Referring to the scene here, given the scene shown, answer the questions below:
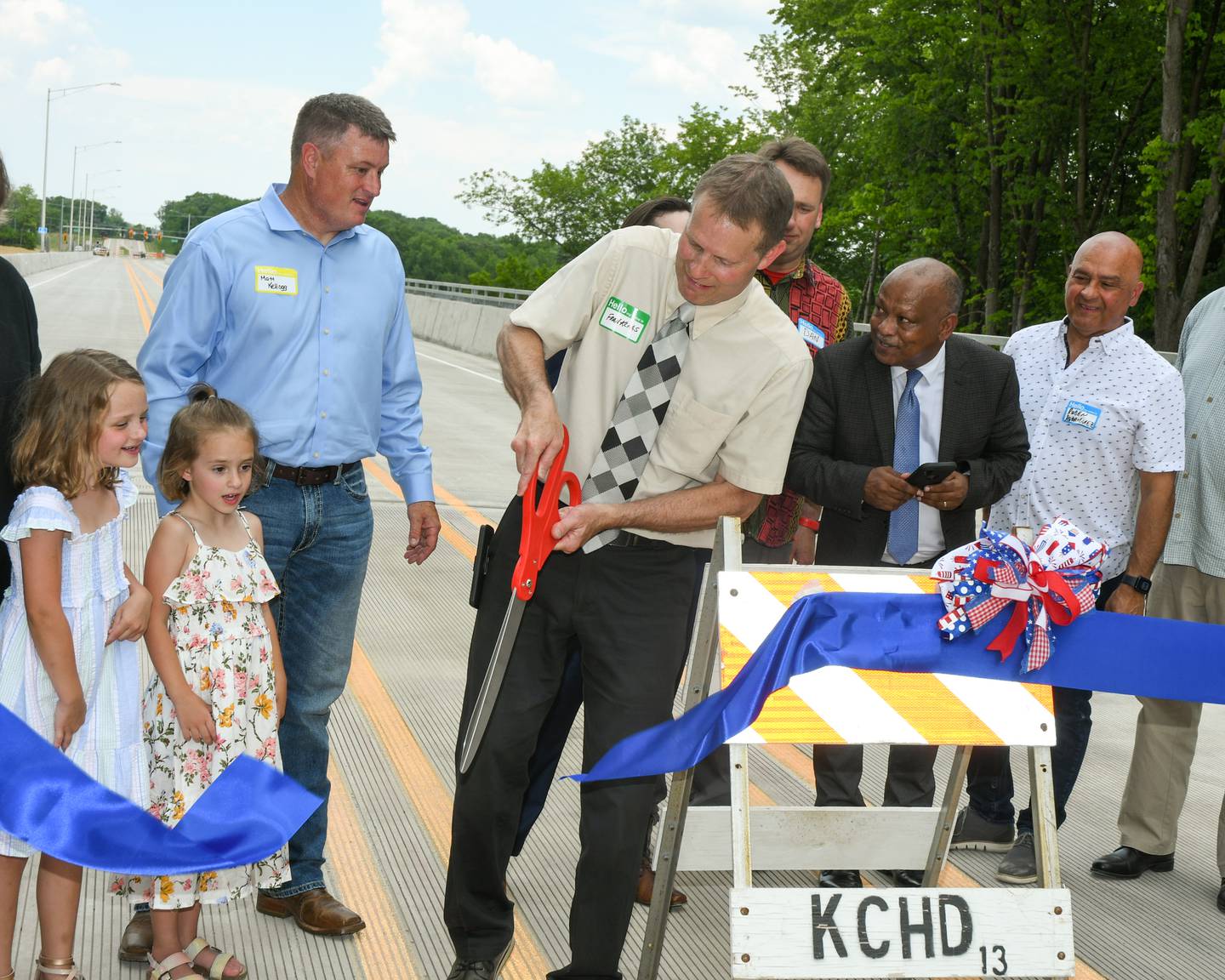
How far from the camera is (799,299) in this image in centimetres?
485

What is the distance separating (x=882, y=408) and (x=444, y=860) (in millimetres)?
2152

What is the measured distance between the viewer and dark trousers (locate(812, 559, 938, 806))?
4609mm

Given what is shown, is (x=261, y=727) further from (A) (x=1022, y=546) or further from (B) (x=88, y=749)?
(A) (x=1022, y=546)

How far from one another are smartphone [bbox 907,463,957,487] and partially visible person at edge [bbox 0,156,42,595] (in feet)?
8.78

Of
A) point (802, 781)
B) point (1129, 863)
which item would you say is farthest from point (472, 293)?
point (1129, 863)

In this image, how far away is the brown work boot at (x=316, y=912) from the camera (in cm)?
384

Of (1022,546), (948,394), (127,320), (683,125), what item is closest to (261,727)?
(1022,546)

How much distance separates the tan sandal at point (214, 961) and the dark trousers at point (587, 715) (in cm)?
59

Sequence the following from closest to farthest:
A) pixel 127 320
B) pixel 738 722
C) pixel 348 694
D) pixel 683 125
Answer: pixel 738 722 → pixel 348 694 → pixel 127 320 → pixel 683 125

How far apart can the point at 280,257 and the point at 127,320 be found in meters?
28.1

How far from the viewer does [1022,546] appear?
3.18 metres

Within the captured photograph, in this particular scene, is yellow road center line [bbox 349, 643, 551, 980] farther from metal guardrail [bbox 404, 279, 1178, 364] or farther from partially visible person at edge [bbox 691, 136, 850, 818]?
metal guardrail [bbox 404, 279, 1178, 364]

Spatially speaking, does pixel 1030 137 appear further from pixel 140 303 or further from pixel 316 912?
pixel 316 912

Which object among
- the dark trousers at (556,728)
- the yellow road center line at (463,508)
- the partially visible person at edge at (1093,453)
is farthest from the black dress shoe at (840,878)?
the yellow road center line at (463,508)
